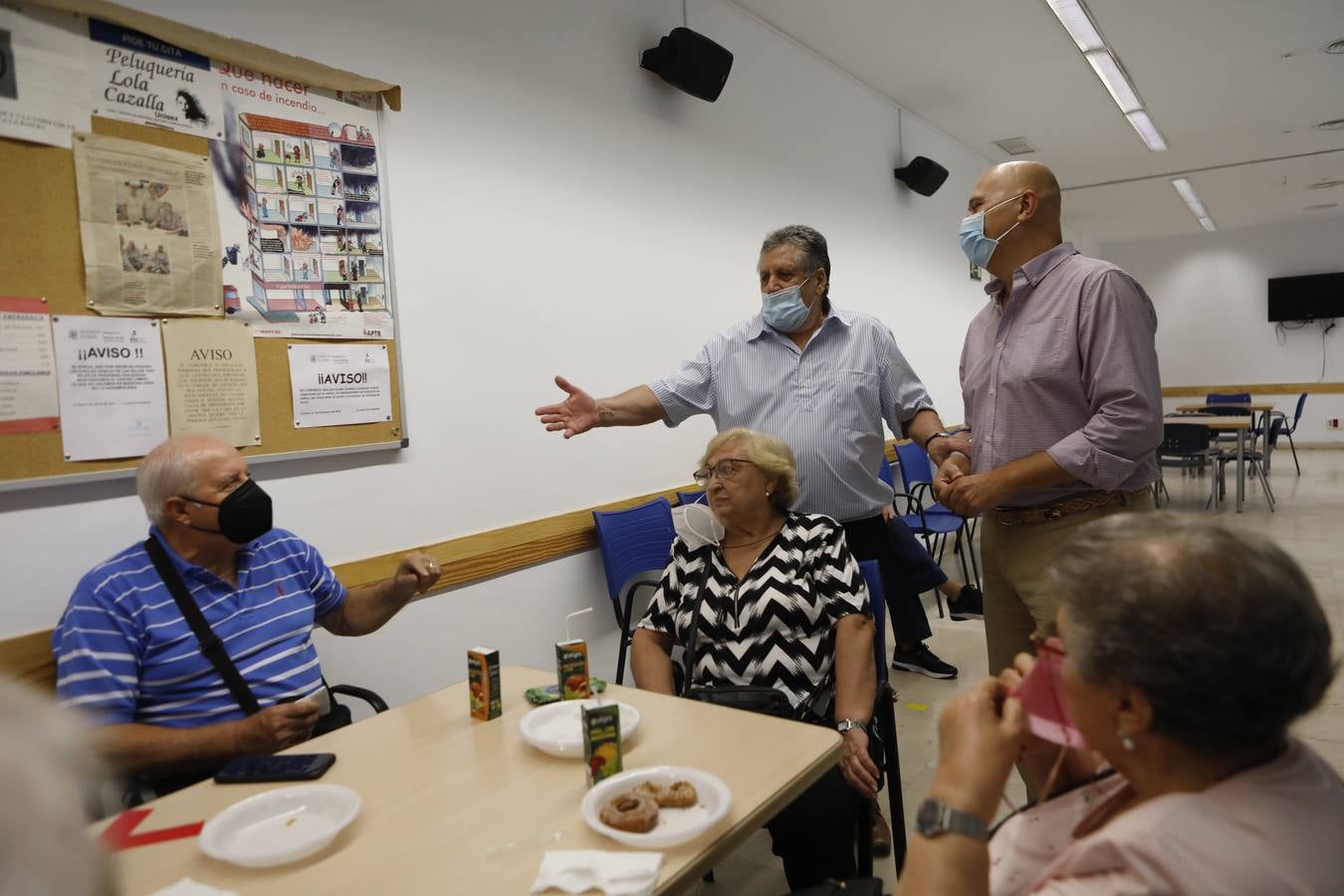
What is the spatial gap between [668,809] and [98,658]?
123cm

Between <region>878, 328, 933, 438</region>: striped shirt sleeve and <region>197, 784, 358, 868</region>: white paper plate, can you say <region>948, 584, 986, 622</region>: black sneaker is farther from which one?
<region>197, 784, 358, 868</region>: white paper plate

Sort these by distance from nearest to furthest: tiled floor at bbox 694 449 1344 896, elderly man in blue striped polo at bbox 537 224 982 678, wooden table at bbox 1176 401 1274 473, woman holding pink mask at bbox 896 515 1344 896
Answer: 1. woman holding pink mask at bbox 896 515 1344 896
2. tiled floor at bbox 694 449 1344 896
3. elderly man in blue striped polo at bbox 537 224 982 678
4. wooden table at bbox 1176 401 1274 473

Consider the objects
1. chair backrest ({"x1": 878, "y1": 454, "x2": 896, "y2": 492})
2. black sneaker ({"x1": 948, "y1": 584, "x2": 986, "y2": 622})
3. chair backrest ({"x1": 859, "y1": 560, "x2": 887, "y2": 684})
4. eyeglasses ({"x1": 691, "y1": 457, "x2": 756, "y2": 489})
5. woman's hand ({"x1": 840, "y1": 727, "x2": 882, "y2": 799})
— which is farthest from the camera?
black sneaker ({"x1": 948, "y1": 584, "x2": 986, "y2": 622})

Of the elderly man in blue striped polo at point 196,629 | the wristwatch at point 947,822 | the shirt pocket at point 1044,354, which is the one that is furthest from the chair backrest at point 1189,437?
the wristwatch at point 947,822

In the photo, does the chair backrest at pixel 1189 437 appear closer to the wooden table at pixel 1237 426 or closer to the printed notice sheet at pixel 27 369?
the wooden table at pixel 1237 426

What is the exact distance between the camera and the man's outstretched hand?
8.54 ft

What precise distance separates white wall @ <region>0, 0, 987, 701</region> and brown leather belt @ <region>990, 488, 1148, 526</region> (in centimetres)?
180

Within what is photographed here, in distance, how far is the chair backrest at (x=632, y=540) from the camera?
3354 millimetres

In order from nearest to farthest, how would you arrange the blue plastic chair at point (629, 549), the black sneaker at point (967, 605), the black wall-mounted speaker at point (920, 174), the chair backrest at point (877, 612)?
the chair backrest at point (877, 612)
the blue plastic chair at point (629, 549)
the black sneaker at point (967, 605)
the black wall-mounted speaker at point (920, 174)

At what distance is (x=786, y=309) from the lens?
277 centimetres

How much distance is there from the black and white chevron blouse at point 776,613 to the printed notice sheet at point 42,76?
189cm

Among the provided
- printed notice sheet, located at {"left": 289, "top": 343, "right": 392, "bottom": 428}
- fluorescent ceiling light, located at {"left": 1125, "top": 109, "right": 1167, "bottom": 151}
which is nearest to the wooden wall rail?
fluorescent ceiling light, located at {"left": 1125, "top": 109, "right": 1167, "bottom": 151}

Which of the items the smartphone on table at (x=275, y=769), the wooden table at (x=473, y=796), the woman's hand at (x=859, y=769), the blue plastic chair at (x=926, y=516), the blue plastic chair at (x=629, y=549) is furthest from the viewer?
the blue plastic chair at (x=926, y=516)

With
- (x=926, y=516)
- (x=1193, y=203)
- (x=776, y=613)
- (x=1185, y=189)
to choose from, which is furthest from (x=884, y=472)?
(x=1193, y=203)
